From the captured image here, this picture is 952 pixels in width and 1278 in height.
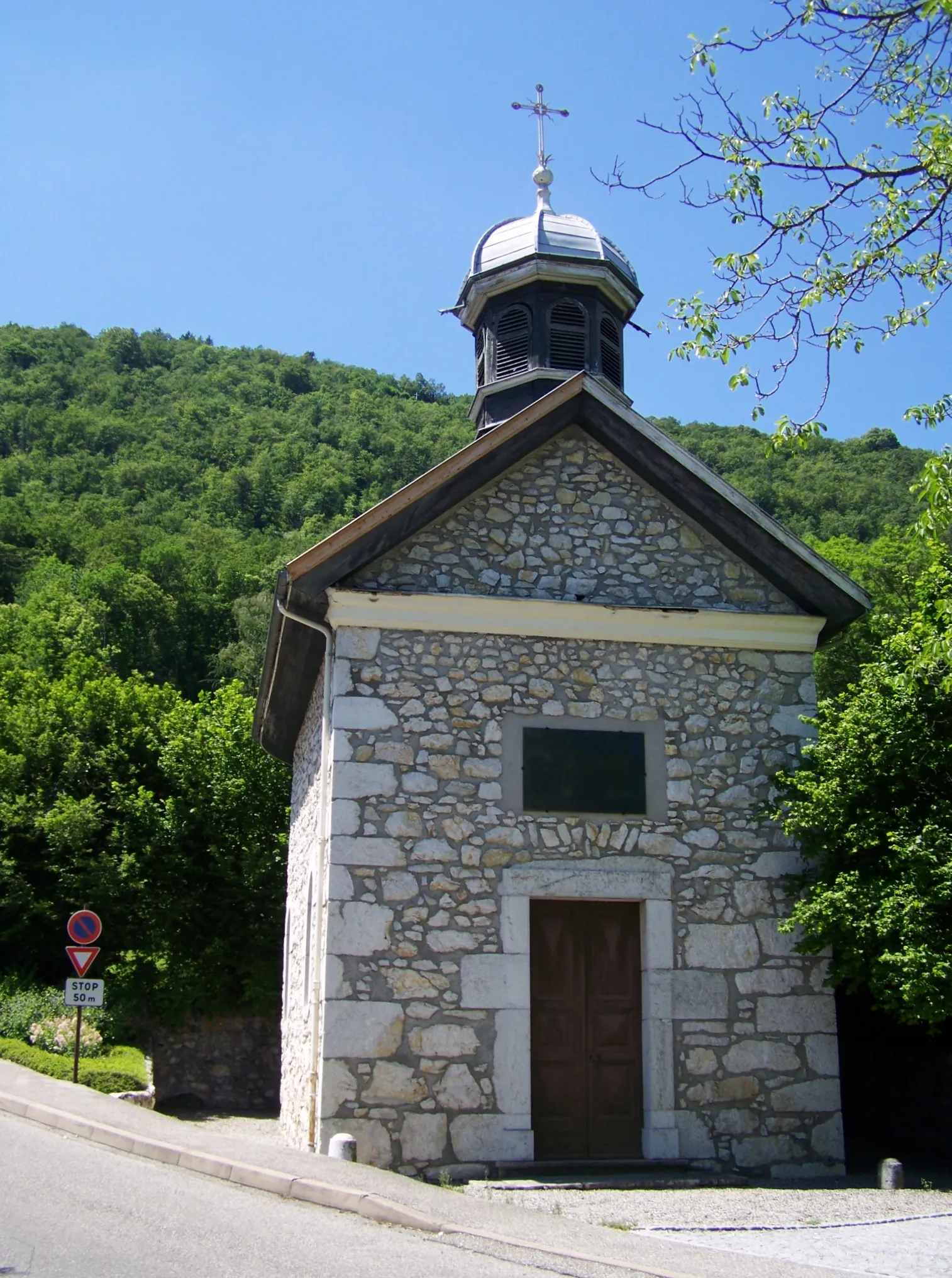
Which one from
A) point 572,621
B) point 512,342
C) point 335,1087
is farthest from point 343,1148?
point 512,342

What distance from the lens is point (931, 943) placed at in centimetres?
991

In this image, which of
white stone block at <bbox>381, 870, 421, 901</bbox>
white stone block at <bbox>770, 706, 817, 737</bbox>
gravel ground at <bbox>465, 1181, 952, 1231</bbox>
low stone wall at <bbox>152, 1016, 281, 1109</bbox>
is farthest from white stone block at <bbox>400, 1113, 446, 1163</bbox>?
low stone wall at <bbox>152, 1016, 281, 1109</bbox>

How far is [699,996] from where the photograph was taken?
1116cm

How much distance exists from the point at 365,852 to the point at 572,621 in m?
2.79

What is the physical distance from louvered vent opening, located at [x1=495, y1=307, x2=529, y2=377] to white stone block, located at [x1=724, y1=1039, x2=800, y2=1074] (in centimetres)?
750

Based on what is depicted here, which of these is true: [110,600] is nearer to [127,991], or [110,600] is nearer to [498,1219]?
[127,991]

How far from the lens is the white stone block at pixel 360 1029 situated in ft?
34.0

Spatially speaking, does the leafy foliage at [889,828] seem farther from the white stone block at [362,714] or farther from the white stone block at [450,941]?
the white stone block at [362,714]

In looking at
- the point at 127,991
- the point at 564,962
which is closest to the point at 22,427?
the point at 127,991

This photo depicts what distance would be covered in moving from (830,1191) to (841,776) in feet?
10.7

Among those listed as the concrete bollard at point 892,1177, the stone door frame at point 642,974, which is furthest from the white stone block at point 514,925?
the concrete bollard at point 892,1177

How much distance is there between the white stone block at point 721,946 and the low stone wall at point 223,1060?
38.9 feet

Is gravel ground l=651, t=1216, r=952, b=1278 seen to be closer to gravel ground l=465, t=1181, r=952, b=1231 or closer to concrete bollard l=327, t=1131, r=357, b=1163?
gravel ground l=465, t=1181, r=952, b=1231

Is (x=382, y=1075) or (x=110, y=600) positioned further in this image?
(x=110, y=600)
